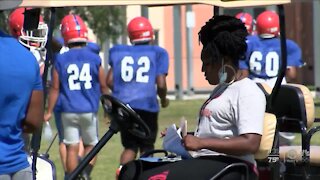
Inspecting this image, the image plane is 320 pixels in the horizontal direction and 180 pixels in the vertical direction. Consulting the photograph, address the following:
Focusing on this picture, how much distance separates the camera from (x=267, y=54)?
989 centimetres

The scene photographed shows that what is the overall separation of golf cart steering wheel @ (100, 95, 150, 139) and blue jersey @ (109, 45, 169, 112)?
4.15 m

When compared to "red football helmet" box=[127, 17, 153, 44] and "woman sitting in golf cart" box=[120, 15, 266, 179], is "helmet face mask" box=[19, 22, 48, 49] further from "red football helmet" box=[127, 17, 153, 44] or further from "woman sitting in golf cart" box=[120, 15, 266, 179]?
"red football helmet" box=[127, 17, 153, 44]

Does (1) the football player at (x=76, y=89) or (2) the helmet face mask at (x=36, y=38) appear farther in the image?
(1) the football player at (x=76, y=89)

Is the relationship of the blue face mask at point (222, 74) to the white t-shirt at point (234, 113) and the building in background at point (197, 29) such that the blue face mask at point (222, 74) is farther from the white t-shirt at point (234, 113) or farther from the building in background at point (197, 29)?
the building in background at point (197, 29)

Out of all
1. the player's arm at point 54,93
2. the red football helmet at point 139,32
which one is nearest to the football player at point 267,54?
the red football helmet at point 139,32

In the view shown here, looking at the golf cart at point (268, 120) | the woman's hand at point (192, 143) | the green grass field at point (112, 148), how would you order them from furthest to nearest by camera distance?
the green grass field at point (112, 148), the golf cart at point (268, 120), the woman's hand at point (192, 143)

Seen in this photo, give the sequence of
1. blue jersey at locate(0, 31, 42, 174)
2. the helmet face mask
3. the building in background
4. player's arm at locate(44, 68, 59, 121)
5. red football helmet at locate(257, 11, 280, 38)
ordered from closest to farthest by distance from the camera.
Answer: blue jersey at locate(0, 31, 42, 174)
the helmet face mask
player's arm at locate(44, 68, 59, 121)
red football helmet at locate(257, 11, 280, 38)
the building in background

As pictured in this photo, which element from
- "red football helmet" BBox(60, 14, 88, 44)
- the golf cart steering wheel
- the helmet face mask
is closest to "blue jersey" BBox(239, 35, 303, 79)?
"red football helmet" BBox(60, 14, 88, 44)

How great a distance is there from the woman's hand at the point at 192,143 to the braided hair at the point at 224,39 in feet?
1.47

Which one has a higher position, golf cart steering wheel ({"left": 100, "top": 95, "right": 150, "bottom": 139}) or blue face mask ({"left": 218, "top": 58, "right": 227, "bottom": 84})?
blue face mask ({"left": 218, "top": 58, "right": 227, "bottom": 84})

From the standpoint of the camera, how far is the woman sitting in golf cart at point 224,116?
491cm

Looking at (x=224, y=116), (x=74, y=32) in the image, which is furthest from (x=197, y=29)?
(x=224, y=116)

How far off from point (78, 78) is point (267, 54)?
78.6 inches

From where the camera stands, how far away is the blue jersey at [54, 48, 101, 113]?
960 cm
